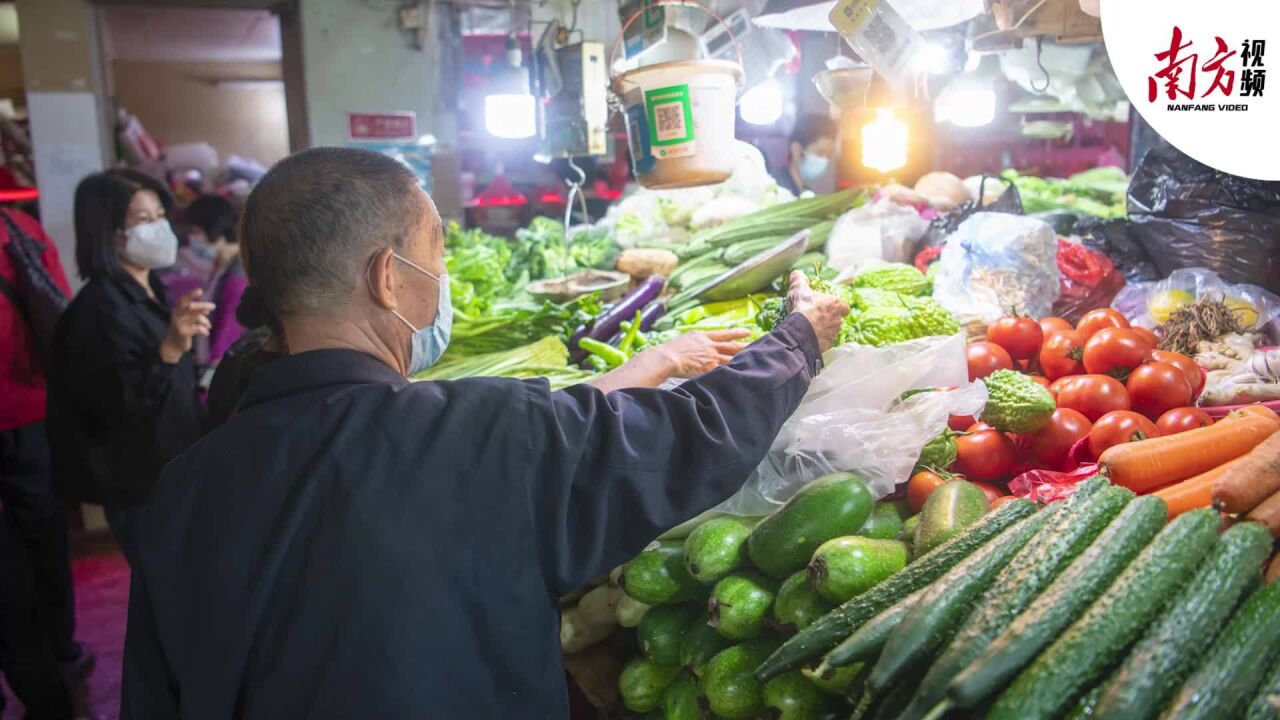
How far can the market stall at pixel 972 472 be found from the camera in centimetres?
131

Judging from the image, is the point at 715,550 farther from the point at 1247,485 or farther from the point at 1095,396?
the point at 1095,396

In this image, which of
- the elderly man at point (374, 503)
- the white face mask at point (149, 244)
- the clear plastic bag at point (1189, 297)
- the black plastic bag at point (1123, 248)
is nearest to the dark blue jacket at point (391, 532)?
the elderly man at point (374, 503)

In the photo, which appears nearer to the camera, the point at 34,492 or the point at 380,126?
the point at 34,492

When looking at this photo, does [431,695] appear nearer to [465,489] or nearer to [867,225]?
[465,489]

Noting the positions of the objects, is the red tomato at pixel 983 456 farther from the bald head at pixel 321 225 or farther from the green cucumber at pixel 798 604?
the bald head at pixel 321 225

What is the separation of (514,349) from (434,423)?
2.63 metres

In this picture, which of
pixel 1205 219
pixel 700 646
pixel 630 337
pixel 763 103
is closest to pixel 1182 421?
pixel 700 646

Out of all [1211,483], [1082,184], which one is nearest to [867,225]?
[1211,483]

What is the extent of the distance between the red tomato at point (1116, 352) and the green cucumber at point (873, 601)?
1086 millimetres

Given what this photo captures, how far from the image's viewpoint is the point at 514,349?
4.12 m

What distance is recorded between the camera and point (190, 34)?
1020 cm

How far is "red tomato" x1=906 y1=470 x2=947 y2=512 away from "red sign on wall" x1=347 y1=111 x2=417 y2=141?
649cm

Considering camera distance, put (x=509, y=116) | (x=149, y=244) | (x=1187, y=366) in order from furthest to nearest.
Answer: (x=509, y=116)
(x=149, y=244)
(x=1187, y=366)

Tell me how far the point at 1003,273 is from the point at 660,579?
6.99 ft
